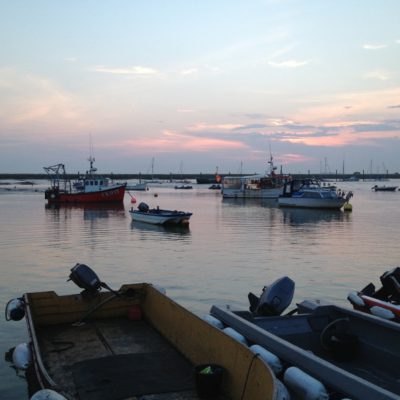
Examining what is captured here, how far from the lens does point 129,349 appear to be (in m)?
8.38

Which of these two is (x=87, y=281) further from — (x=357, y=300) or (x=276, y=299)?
(x=357, y=300)

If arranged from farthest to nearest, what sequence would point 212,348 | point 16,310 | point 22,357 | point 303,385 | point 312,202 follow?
point 312,202 → point 16,310 → point 22,357 → point 212,348 → point 303,385

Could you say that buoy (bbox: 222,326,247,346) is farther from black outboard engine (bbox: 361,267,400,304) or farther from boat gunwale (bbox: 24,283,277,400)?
black outboard engine (bbox: 361,267,400,304)

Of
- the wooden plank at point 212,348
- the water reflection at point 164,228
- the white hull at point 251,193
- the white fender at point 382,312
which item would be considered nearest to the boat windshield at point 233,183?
the white hull at point 251,193

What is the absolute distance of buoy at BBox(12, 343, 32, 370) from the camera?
27.1 ft

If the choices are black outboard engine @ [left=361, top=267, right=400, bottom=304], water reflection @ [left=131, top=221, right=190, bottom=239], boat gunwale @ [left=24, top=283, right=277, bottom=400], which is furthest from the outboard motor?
water reflection @ [left=131, top=221, right=190, bottom=239]

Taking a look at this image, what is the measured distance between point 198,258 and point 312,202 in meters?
34.7

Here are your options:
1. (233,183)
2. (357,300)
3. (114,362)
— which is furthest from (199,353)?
(233,183)

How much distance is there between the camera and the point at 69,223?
3662cm

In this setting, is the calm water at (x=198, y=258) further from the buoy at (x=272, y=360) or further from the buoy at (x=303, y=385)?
the buoy at (x=303, y=385)

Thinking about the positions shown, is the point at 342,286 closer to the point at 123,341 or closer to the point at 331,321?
the point at 331,321

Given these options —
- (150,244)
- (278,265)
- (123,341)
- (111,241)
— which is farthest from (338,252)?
(123,341)

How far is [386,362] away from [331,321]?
1.40 m

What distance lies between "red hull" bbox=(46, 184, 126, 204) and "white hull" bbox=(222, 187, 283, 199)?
22948 millimetres
